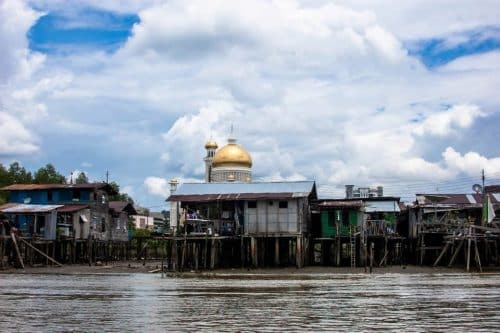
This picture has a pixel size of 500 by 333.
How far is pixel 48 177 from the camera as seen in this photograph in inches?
3959

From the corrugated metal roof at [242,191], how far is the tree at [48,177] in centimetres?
4598

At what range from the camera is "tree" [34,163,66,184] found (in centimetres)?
9812

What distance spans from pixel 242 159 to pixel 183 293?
55.0 metres

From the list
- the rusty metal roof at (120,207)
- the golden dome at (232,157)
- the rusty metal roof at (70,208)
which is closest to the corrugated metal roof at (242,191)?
the rusty metal roof at (70,208)

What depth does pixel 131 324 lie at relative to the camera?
1989 centimetres

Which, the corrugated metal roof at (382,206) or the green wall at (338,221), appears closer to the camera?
the green wall at (338,221)

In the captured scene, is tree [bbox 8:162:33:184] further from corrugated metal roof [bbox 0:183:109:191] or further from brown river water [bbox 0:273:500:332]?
brown river water [bbox 0:273:500:332]

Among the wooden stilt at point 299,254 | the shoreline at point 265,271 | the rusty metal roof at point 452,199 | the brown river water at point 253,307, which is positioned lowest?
the brown river water at point 253,307

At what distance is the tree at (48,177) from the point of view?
9812cm

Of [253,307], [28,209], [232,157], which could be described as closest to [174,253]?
[28,209]

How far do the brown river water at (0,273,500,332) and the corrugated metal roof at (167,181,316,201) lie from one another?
1626 cm

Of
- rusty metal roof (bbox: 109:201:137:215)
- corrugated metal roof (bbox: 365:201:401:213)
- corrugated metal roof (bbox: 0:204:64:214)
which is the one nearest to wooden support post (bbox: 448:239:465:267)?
corrugated metal roof (bbox: 365:201:401:213)

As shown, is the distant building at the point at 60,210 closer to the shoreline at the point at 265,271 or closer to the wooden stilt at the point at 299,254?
the shoreline at the point at 265,271

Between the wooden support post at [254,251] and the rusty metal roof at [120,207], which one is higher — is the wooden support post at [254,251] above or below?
below
